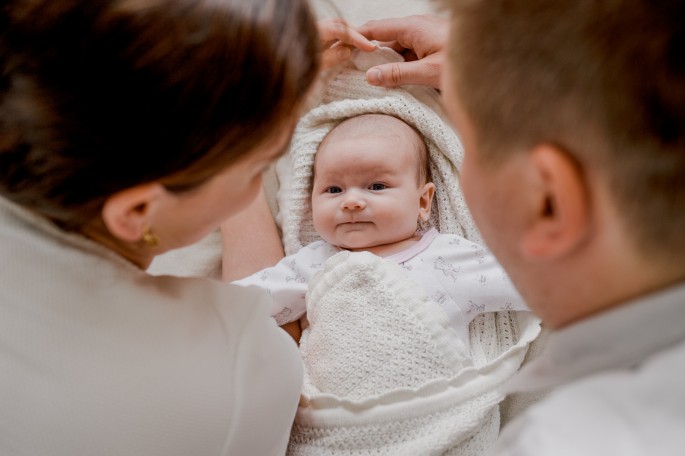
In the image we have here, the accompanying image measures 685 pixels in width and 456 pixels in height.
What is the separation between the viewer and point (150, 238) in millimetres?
677

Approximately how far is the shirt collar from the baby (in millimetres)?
543

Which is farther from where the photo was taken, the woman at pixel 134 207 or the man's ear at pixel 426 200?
the man's ear at pixel 426 200

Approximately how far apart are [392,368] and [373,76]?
612 millimetres

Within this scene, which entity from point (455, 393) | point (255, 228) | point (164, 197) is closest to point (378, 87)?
point (255, 228)

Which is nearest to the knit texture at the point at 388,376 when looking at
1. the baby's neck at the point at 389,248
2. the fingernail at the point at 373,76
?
the baby's neck at the point at 389,248

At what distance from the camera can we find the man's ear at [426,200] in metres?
1.28

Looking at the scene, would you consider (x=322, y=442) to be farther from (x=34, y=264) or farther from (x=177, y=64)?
(x=177, y=64)

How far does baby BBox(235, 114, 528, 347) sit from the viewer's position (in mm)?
1165

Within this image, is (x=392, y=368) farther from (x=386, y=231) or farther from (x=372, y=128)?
(x=372, y=128)

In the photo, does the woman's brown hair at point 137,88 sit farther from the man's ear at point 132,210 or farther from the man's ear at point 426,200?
the man's ear at point 426,200

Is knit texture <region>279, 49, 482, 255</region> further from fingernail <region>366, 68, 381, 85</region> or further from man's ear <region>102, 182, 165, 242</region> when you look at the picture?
man's ear <region>102, 182, 165, 242</region>

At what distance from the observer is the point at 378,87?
1366 millimetres

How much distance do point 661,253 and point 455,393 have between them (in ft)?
1.93

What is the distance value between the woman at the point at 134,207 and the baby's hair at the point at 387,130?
1.98 ft
